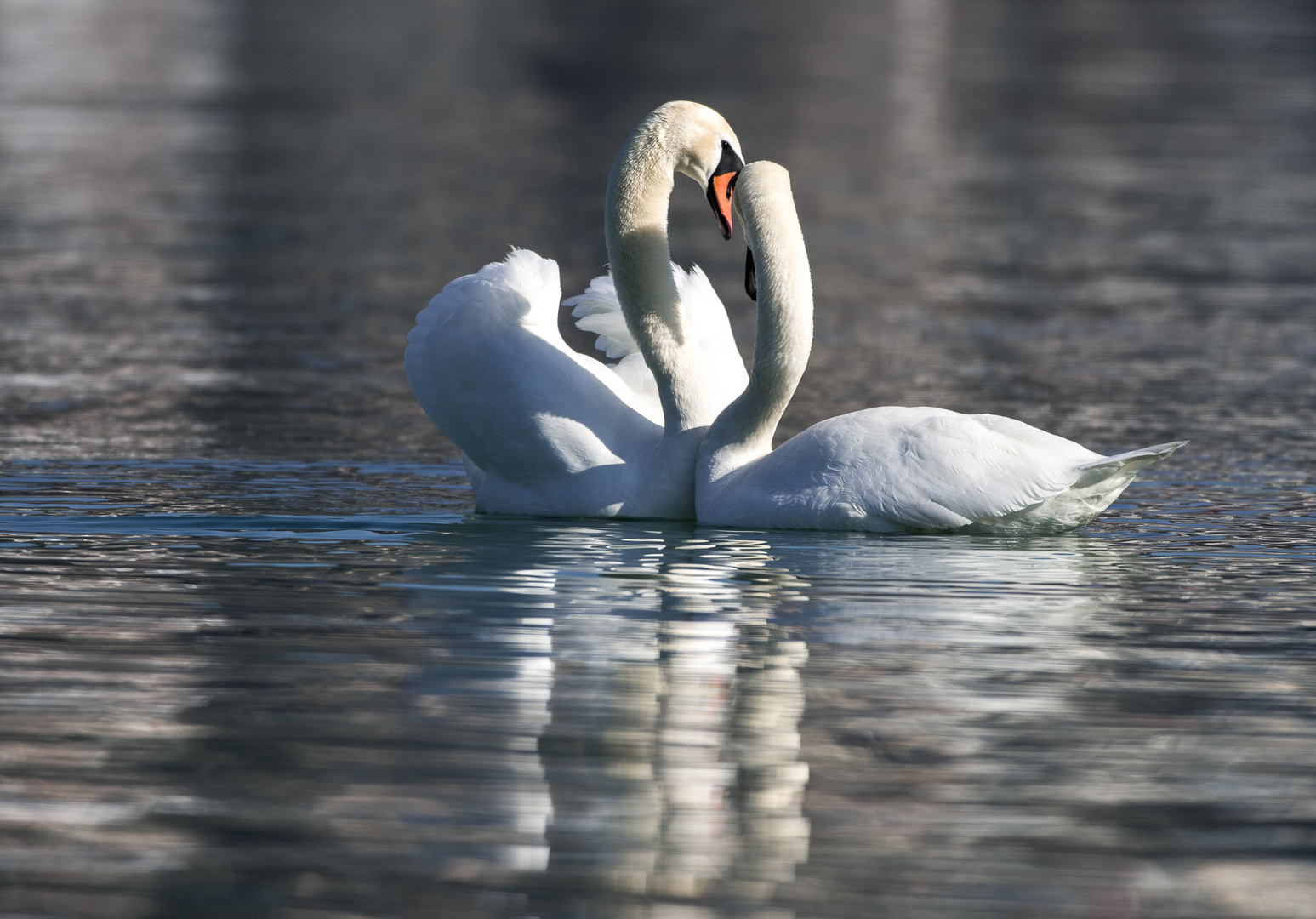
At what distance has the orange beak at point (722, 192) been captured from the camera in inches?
342

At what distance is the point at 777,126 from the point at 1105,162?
5.43 metres

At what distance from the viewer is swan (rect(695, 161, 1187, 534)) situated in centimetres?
800

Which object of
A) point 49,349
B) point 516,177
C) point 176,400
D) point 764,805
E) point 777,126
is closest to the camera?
point 764,805

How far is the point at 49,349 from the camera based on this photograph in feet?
43.7

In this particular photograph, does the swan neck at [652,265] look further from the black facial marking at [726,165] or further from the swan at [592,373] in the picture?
the black facial marking at [726,165]

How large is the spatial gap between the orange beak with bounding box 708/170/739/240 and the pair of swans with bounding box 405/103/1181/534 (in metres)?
0.01

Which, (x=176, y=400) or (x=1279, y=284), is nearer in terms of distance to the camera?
(x=176, y=400)

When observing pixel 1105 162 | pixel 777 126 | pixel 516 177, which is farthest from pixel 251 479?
pixel 777 126

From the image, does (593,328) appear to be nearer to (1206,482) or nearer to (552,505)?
(552,505)

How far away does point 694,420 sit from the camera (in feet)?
29.2

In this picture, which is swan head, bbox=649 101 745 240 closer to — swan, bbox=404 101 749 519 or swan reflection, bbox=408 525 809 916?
swan, bbox=404 101 749 519

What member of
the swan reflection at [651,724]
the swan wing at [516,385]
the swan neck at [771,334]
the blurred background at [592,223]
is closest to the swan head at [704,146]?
the swan neck at [771,334]

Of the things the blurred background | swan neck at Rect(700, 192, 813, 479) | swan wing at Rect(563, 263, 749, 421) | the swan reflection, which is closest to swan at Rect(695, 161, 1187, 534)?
swan neck at Rect(700, 192, 813, 479)

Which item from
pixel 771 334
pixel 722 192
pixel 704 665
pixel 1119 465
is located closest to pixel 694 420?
pixel 771 334
